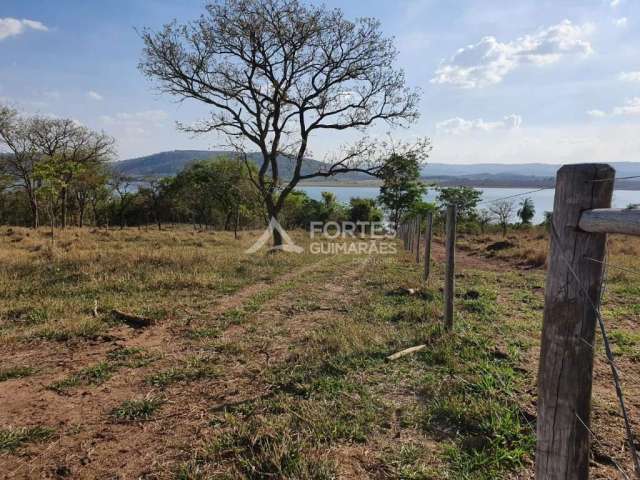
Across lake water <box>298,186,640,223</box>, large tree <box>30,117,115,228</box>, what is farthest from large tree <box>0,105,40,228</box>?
lake water <box>298,186,640,223</box>

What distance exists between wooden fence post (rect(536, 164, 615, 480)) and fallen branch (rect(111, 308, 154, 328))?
5.25 meters

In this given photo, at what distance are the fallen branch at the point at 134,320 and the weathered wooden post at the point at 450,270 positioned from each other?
4.26 m

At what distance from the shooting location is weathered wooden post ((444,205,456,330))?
203 inches

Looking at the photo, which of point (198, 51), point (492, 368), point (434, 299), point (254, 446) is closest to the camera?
point (254, 446)

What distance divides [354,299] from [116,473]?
5.31 meters

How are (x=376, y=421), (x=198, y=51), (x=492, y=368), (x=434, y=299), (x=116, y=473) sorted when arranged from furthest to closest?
1. (x=198, y=51)
2. (x=434, y=299)
3. (x=492, y=368)
4. (x=376, y=421)
5. (x=116, y=473)

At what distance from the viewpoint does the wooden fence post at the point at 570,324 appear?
1623mm

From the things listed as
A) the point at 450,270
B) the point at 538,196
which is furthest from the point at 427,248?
the point at 538,196

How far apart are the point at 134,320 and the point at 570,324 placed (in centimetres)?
561

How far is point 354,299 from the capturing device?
739 cm

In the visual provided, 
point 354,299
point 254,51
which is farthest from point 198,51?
point 354,299

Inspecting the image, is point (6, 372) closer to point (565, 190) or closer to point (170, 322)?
point (170, 322)

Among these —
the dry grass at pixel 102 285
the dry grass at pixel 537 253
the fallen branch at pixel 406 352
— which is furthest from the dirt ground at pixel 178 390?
the dry grass at pixel 537 253

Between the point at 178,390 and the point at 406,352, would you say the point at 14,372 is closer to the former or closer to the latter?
the point at 178,390
